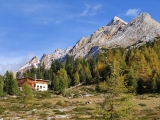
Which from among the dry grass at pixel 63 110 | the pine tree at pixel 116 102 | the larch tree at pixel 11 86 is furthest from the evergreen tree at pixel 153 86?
the pine tree at pixel 116 102

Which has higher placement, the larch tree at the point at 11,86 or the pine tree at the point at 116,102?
the larch tree at the point at 11,86

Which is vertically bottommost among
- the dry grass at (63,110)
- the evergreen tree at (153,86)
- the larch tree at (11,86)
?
the dry grass at (63,110)

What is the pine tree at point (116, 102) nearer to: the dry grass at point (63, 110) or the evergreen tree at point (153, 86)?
the dry grass at point (63, 110)

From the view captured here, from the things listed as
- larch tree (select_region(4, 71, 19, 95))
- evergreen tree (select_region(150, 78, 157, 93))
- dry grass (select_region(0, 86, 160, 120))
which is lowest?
dry grass (select_region(0, 86, 160, 120))

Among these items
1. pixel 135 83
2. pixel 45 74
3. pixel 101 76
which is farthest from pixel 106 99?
pixel 45 74

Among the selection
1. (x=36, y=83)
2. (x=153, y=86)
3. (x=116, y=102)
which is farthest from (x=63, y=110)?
(x=36, y=83)

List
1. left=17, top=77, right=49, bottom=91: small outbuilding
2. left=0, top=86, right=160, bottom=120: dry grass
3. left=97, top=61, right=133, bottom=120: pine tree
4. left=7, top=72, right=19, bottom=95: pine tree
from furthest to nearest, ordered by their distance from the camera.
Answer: left=17, top=77, right=49, bottom=91: small outbuilding, left=7, top=72, right=19, bottom=95: pine tree, left=0, top=86, right=160, bottom=120: dry grass, left=97, top=61, right=133, bottom=120: pine tree

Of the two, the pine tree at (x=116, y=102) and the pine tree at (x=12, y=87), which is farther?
the pine tree at (x=12, y=87)

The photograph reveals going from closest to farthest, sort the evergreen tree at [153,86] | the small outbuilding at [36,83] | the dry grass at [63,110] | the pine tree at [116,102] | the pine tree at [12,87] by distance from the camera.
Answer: the pine tree at [116,102] < the dry grass at [63,110] < the evergreen tree at [153,86] < the pine tree at [12,87] < the small outbuilding at [36,83]

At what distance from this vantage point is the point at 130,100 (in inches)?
843

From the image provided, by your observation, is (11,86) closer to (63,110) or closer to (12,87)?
(12,87)

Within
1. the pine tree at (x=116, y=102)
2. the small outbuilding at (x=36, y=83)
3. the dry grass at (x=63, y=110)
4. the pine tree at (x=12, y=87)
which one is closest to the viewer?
the pine tree at (x=116, y=102)

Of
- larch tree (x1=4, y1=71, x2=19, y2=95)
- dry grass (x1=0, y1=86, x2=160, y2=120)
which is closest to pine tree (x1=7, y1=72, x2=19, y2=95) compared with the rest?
larch tree (x1=4, y1=71, x2=19, y2=95)

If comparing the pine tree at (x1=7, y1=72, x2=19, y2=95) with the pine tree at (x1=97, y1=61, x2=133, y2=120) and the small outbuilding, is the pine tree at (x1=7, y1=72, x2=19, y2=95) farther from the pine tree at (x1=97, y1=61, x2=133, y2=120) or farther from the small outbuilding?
the pine tree at (x1=97, y1=61, x2=133, y2=120)
